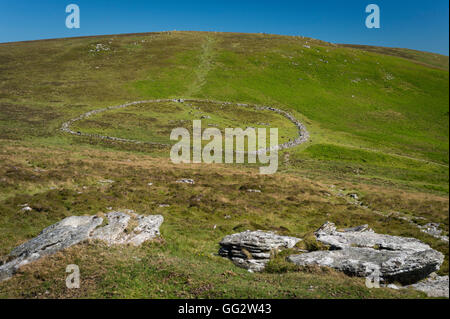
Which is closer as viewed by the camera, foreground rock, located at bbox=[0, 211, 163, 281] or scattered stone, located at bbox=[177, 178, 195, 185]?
foreground rock, located at bbox=[0, 211, 163, 281]

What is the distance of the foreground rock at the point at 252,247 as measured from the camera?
57.1 feet

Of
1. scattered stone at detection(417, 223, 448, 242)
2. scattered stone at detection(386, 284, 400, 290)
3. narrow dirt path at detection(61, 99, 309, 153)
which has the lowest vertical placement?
scattered stone at detection(417, 223, 448, 242)

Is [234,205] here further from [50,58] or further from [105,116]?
[50,58]

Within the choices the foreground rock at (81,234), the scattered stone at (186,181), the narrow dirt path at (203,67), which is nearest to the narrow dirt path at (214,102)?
the narrow dirt path at (203,67)

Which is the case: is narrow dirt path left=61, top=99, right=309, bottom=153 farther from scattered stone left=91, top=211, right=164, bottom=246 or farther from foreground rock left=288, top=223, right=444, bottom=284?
foreground rock left=288, top=223, right=444, bottom=284

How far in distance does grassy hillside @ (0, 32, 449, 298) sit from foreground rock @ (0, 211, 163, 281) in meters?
1.08

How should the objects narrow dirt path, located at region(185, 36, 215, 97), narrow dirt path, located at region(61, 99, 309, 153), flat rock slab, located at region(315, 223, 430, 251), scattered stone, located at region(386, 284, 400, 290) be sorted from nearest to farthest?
scattered stone, located at region(386, 284, 400, 290) → flat rock slab, located at region(315, 223, 430, 251) → narrow dirt path, located at region(61, 99, 309, 153) → narrow dirt path, located at region(185, 36, 215, 97)

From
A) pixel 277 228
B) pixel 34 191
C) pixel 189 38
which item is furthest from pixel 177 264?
pixel 189 38

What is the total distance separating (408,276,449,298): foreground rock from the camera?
13.0 meters

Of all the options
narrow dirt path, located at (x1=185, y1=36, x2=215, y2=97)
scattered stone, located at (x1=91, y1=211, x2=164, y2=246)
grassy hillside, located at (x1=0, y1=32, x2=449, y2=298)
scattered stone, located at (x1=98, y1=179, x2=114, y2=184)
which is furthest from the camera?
narrow dirt path, located at (x1=185, y1=36, x2=215, y2=97)

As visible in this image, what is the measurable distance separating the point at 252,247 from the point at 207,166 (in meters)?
29.5

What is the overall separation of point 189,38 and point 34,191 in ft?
433

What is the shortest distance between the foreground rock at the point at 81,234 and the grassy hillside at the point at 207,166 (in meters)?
1.08

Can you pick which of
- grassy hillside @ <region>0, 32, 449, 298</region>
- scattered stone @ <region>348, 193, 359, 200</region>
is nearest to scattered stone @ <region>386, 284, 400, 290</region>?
grassy hillside @ <region>0, 32, 449, 298</region>
